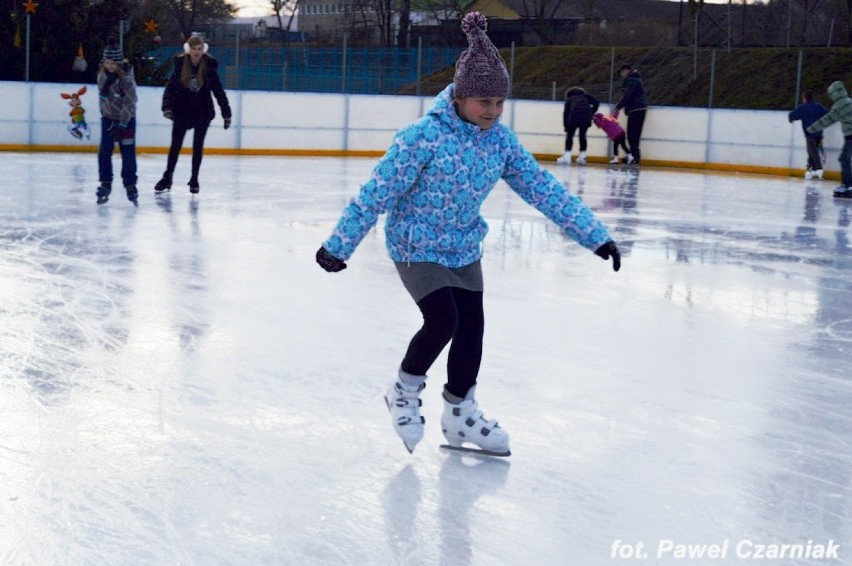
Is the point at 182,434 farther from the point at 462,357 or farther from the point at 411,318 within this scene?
the point at 411,318

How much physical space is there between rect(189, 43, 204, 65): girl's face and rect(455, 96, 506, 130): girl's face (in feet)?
22.1

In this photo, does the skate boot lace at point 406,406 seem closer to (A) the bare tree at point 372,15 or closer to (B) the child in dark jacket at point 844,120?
(B) the child in dark jacket at point 844,120

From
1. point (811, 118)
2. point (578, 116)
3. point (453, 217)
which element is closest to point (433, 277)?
point (453, 217)

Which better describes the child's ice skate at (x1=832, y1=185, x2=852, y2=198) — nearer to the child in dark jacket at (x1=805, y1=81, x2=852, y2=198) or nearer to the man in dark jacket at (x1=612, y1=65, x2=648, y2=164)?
the child in dark jacket at (x1=805, y1=81, x2=852, y2=198)

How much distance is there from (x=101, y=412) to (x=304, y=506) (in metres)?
0.99

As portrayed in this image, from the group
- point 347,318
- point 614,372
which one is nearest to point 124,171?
point 347,318


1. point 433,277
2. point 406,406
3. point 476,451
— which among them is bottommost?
point 476,451

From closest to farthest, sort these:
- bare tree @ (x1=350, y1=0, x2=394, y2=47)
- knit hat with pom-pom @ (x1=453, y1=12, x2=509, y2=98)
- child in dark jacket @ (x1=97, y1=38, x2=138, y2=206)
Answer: knit hat with pom-pom @ (x1=453, y1=12, x2=509, y2=98)
child in dark jacket @ (x1=97, y1=38, x2=138, y2=206)
bare tree @ (x1=350, y1=0, x2=394, y2=47)

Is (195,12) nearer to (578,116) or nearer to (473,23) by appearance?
(578,116)

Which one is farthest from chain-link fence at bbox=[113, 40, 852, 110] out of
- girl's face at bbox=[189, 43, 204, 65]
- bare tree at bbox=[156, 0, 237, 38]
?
bare tree at bbox=[156, 0, 237, 38]

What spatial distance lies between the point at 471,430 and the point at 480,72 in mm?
944

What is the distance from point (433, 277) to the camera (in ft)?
10.0

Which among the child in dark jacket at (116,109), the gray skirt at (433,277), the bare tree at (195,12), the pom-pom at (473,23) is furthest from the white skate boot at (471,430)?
the bare tree at (195,12)

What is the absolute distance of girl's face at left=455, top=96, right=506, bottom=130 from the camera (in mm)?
2980
